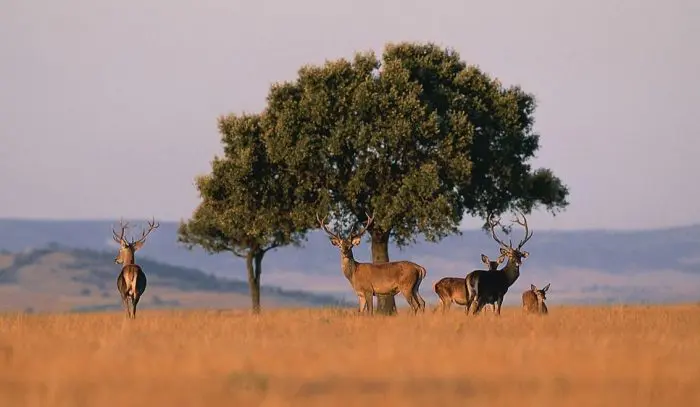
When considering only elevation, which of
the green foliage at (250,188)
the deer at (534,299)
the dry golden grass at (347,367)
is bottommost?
the dry golden grass at (347,367)

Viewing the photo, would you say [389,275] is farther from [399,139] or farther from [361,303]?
[399,139]

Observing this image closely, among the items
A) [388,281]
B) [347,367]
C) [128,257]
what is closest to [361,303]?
[388,281]

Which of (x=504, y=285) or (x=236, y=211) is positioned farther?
(x=236, y=211)

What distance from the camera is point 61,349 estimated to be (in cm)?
1798

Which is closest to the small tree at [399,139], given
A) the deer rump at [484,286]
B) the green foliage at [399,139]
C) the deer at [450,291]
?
the green foliage at [399,139]

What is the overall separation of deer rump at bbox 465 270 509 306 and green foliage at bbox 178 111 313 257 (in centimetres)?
968

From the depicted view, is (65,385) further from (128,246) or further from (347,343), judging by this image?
(128,246)

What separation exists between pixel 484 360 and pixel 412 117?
26016mm

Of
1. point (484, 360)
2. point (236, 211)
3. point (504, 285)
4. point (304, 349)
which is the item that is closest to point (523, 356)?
point (484, 360)

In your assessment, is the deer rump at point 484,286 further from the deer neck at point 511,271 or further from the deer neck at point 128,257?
the deer neck at point 128,257

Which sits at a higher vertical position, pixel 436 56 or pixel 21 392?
pixel 436 56

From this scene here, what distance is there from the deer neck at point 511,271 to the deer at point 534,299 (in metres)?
1.41

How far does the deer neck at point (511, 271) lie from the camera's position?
35406 millimetres

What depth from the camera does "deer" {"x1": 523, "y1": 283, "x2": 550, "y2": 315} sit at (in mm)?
36812
